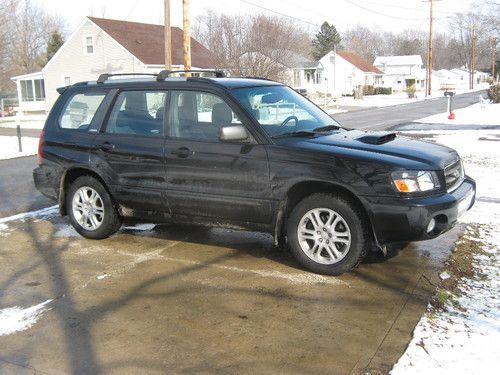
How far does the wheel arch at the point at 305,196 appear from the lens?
4.91 m

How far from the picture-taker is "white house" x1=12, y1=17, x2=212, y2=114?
1519 inches

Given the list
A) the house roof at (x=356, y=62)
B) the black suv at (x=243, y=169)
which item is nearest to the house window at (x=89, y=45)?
the black suv at (x=243, y=169)

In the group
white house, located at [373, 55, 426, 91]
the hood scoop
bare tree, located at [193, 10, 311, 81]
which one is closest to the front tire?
the hood scoop

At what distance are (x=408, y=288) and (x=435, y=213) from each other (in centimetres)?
68

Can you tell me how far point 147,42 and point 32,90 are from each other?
1285cm

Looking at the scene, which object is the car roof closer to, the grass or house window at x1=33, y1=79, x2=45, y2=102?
the grass

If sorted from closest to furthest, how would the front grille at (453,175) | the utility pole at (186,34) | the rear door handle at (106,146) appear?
the front grille at (453,175) < the rear door handle at (106,146) < the utility pole at (186,34)

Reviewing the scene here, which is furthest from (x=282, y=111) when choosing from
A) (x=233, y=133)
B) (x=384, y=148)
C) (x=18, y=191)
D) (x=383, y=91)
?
(x=383, y=91)

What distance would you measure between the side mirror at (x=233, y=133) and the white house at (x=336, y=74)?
56873mm

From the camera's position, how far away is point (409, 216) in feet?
15.2

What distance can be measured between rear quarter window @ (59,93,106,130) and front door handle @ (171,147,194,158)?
134 cm

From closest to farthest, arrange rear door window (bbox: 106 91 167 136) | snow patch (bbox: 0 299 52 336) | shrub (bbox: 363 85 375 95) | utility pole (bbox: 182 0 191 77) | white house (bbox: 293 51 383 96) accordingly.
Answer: snow patch (bbox: 0 299 52 336) → rear door window (bbox: 106 91 167 136) → utility pole (bbox: 182 0 191 77) → white house (bbox: 293 51 383 96) → shrub (bbox: 363 85 375 95)

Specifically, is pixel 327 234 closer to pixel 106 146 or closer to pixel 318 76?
pixel 106 146

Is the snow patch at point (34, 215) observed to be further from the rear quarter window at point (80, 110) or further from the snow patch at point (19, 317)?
the snow patch at point (19, 317)
